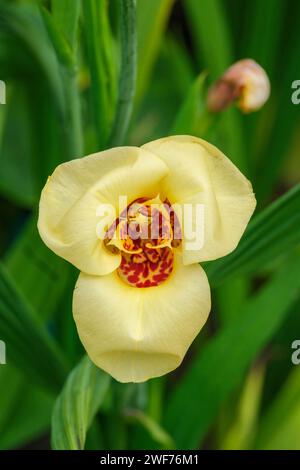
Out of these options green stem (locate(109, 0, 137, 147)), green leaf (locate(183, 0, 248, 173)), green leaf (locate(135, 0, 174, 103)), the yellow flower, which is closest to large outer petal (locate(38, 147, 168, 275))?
the yellow flower

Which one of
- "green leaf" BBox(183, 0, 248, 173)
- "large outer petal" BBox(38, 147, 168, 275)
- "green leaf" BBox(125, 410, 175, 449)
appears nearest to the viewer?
"large outer petal" BBox(38, 147, 168, 275)

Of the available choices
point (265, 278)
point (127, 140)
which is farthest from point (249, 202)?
point (265, 278)

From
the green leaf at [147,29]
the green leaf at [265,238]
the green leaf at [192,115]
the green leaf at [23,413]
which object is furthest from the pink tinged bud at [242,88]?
the green leaf at [23,413]

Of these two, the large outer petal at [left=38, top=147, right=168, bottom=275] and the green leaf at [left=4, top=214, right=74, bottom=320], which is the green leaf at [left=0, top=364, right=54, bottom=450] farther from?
the large outer petal at [left=38, top=147, right=168, bottom=275]

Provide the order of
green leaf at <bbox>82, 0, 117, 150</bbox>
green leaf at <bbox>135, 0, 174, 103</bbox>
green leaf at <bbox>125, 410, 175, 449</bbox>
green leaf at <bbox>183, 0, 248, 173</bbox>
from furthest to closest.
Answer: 1. green leaf at <bbox>183, 0, 248, 173</bbox>
2. green leaf at <bbox>135, 0, 174, 103</bbox>
3. green leaf at <bbox>125, 410, 175, 449</bbox>
4. green leaf at <bbox>82, 0, 117, 150</bbox>

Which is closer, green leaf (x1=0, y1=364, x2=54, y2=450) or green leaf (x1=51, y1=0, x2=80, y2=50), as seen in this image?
green leaf (x1=51, y1=0, x2=80, y2=50)

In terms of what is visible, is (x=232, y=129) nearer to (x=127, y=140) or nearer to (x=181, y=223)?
(x=127, y=140)

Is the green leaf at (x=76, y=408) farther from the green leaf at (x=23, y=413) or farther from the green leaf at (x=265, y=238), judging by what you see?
the green leaf at (x=23, y=413)

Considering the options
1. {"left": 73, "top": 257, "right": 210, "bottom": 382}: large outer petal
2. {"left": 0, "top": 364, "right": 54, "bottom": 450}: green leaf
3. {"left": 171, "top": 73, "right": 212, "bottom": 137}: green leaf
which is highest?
{"left": 171, "top": 73, "right": 212, "bottom": 137}: green leaf
